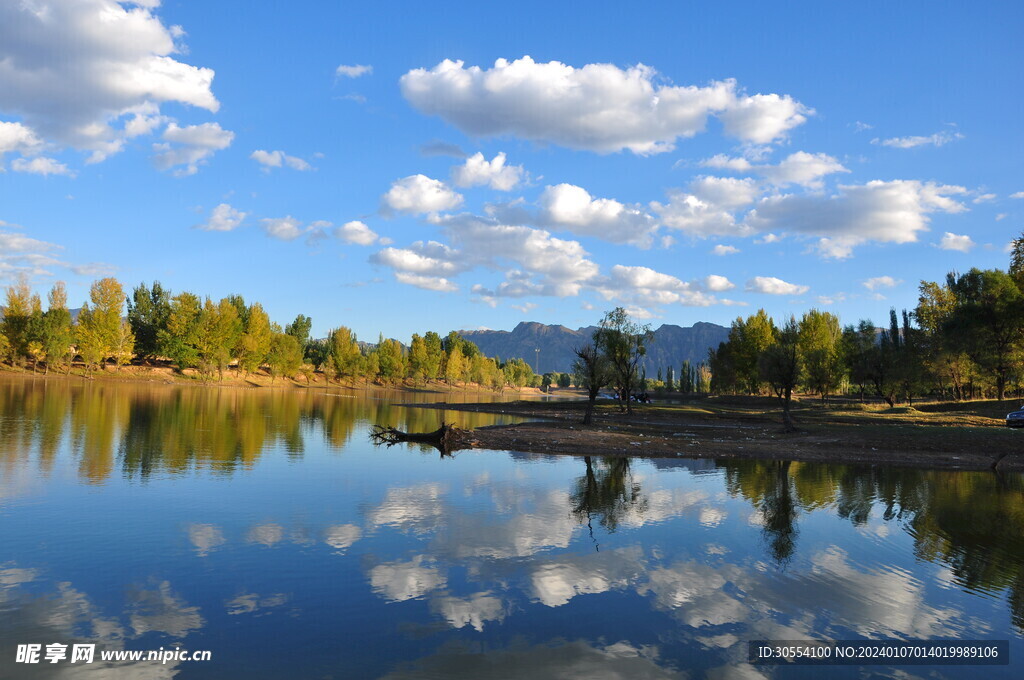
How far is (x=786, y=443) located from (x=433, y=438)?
27.5 meters

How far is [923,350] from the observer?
83.4 m

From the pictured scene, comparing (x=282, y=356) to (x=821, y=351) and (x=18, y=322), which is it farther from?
(x=821, y=351)

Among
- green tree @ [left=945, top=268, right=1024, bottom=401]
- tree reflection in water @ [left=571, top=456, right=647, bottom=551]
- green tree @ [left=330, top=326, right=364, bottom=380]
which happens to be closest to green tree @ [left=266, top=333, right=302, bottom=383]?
green tree @ [left=330, top=326, right=364, bottom=380]

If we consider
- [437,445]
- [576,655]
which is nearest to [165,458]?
[437,445]

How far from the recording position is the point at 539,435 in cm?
4578

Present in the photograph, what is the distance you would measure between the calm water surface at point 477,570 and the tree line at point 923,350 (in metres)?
38.0

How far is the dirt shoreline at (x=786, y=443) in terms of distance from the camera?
3550 centimetres

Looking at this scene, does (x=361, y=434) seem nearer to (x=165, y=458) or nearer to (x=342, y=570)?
(x=165, y=458)

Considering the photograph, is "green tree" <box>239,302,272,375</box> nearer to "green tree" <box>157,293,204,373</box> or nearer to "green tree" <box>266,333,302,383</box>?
"green tree" <box>266,333,302,383</box>

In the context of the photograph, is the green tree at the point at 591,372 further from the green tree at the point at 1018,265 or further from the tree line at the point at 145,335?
the tree line at the point at 145,335

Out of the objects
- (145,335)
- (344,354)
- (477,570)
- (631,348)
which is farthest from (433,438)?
(344,354)

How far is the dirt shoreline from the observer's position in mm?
35500

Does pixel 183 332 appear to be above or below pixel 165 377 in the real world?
above

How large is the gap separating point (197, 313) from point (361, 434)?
359 feet
